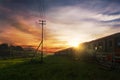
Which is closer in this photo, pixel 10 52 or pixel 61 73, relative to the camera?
pixel 61 73

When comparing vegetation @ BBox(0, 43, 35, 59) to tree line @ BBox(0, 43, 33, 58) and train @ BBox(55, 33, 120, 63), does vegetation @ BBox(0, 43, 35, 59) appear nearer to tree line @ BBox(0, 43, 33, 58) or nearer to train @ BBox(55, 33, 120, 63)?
tree line @ BBox(0, 43, 33, 58)

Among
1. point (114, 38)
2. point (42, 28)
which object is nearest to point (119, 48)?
point (114, 38)

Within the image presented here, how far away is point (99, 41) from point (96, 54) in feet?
8.85

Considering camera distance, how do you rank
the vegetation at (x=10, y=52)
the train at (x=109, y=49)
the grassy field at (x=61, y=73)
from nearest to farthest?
the grassy field at (x=61, y=73) → the train at (x=109, y=49) → the vegetation at (x=10, y=52)

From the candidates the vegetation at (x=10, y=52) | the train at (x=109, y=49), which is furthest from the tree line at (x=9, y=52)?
the train at (x=109, y=49)

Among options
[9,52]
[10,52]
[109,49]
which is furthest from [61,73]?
[9,52]

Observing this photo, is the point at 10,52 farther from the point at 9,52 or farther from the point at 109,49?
the point at 109,49

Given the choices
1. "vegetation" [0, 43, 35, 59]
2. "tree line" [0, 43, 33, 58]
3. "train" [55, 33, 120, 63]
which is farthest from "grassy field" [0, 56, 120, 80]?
"tree line" [0, 43, 33, 58]

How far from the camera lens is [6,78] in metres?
18.4

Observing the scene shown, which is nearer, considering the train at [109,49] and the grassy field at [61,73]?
the grassy field at [61,73]

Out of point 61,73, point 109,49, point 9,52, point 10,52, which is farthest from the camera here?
point 9,52

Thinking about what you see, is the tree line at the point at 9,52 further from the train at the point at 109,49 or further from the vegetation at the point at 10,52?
the train at the point at 109,49

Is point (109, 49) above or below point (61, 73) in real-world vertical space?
Answer: above

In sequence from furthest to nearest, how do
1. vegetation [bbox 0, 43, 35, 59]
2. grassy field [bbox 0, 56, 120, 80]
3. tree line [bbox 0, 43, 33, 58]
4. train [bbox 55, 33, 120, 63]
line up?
1. tree line [bbox 0, 43, 33, 58]
2. vegetation [bbox 0, 43, 35, 59]
3. train [bbox 55, 33, 120, 63]
4. grassy field [bbox 0, 56, 120, 80]
